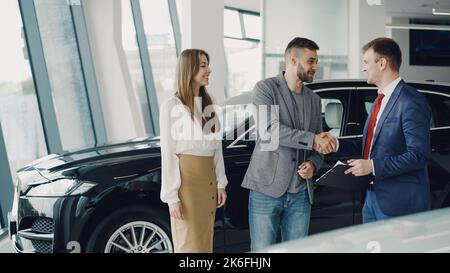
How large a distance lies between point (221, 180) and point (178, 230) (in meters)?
0.37

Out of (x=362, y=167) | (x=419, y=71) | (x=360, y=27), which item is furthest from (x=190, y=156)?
(x=419, y=71)

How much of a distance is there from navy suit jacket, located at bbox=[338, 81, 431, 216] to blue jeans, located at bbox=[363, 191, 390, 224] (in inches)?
1.0

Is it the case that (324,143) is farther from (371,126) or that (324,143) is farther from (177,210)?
(177,210)

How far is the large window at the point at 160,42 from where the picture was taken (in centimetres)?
1045

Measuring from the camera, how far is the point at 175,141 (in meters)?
2.71

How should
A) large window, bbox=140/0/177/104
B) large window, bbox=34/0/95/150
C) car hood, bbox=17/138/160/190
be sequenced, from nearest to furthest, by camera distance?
1. car hood, bbox=17/138/160/190
2. large window, bbox=34/0/95/150
3. large window, bbox=140/0/177/104

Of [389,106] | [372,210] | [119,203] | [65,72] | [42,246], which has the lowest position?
[42,246]

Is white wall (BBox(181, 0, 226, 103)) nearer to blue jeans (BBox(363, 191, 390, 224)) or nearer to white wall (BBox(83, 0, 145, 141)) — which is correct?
white wall (BBox(83, 0, 145, 141))

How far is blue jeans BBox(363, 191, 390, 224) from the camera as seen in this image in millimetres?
2530

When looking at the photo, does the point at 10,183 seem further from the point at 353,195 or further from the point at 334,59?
the point at 334,59

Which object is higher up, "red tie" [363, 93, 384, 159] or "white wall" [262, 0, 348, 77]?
"white wall" [262, 0, 348, 77]

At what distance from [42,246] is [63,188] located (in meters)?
0.43

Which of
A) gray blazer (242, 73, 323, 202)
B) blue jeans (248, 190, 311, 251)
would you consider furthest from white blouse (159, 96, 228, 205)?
blue jeans (248, 190, 311, 251)
